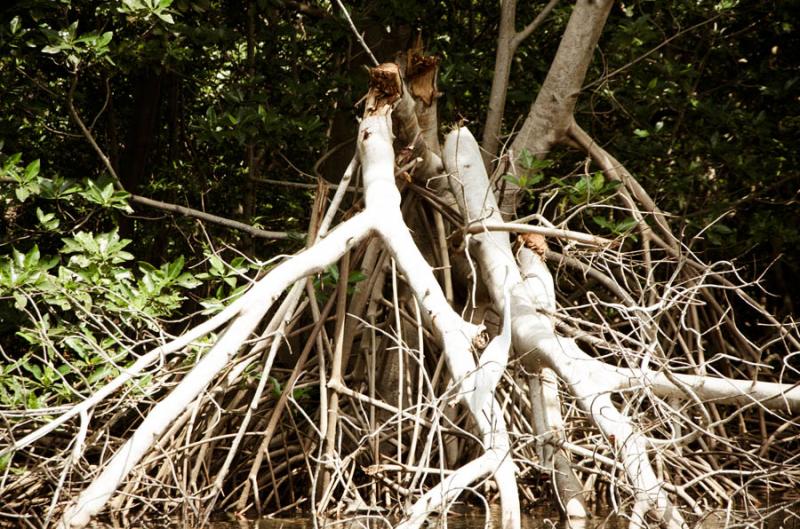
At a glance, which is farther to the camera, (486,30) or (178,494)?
(486,30)

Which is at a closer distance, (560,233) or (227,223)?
(560,233)

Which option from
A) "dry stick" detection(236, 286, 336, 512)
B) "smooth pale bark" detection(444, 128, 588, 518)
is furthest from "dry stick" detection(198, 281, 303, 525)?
"smooth pale bark" detection(444, 128, 588, 518)

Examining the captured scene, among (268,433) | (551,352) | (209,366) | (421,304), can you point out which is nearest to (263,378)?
(268,433)

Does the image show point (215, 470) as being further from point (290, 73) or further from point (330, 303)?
point (290, 73)

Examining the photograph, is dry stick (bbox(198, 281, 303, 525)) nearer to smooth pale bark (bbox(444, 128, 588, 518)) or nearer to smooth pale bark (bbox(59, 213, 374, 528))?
smooth pale bark (bbox(59, 213, 374, 528))

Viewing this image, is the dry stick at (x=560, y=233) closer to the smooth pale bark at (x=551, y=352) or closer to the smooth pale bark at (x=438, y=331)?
the smooth pale bark at (x=551, y=352)

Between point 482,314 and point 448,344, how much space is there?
1.20m

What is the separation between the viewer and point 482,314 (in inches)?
184

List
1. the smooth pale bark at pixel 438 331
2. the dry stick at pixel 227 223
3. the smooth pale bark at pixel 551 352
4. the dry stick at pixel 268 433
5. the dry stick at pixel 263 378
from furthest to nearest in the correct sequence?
the dry stick at pixel 227 223, the dry stick at pixel 268 433, the dry stick at pixel 263 378, the smooth pale bark at pixel 551 352, the smooth pale bark at pixel 438 331

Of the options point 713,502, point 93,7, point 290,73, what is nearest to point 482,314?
point 713,502

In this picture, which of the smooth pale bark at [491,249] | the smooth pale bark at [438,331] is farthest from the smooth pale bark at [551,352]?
the smooth pale bark at [438,331]

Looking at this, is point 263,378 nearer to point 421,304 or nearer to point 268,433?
point 268,433

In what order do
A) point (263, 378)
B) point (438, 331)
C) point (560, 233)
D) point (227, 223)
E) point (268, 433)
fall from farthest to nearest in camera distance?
point (227, 223) → point (268, 433) → point (263, 378) → point (560, 233) → point (438, 331)

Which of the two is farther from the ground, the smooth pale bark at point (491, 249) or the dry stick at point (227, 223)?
the dry stick at point (227, 223)
